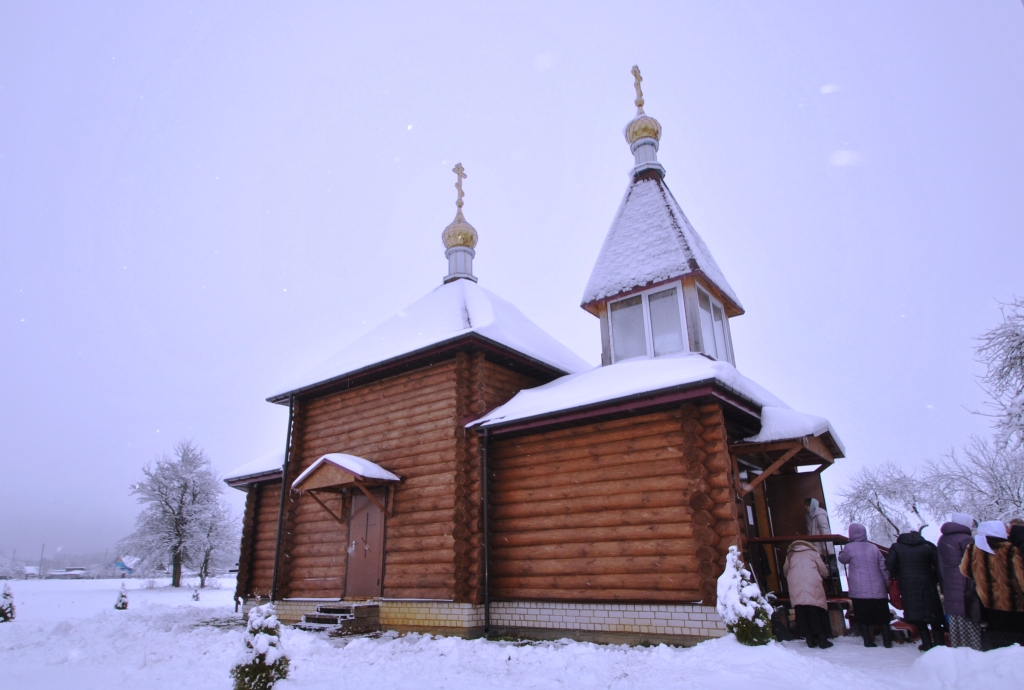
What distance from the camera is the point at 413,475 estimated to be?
1159 cm

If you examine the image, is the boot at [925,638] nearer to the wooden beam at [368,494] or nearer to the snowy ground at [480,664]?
the snowy ground at [480,664]

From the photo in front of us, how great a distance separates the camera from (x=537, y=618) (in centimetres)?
998

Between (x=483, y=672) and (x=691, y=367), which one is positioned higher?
(x=691, y=367)

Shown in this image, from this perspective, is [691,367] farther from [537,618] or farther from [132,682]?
[132,682]

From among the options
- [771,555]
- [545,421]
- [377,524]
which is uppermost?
[545,421]

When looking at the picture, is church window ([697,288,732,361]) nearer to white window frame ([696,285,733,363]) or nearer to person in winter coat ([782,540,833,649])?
white window frame ([696,285,733,363])

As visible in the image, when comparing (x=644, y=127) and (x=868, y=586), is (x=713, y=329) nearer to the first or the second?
(x=644, y=127)

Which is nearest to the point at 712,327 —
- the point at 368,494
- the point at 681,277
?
the point at 681,277

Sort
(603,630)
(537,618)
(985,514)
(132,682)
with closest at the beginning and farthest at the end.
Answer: (132,682) → (603,630) → (537,618) → (985,514)

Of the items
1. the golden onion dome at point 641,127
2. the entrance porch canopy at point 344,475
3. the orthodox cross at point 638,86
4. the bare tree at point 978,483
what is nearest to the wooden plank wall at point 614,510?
the entrance porch canopy at point 344,475

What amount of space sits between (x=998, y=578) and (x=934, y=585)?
46.7 inches

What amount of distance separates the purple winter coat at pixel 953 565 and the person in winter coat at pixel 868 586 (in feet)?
3.28

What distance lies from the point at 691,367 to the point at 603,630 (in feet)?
13.7

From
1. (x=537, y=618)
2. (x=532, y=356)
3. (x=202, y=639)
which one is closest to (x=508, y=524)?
(x=537, y=618)
